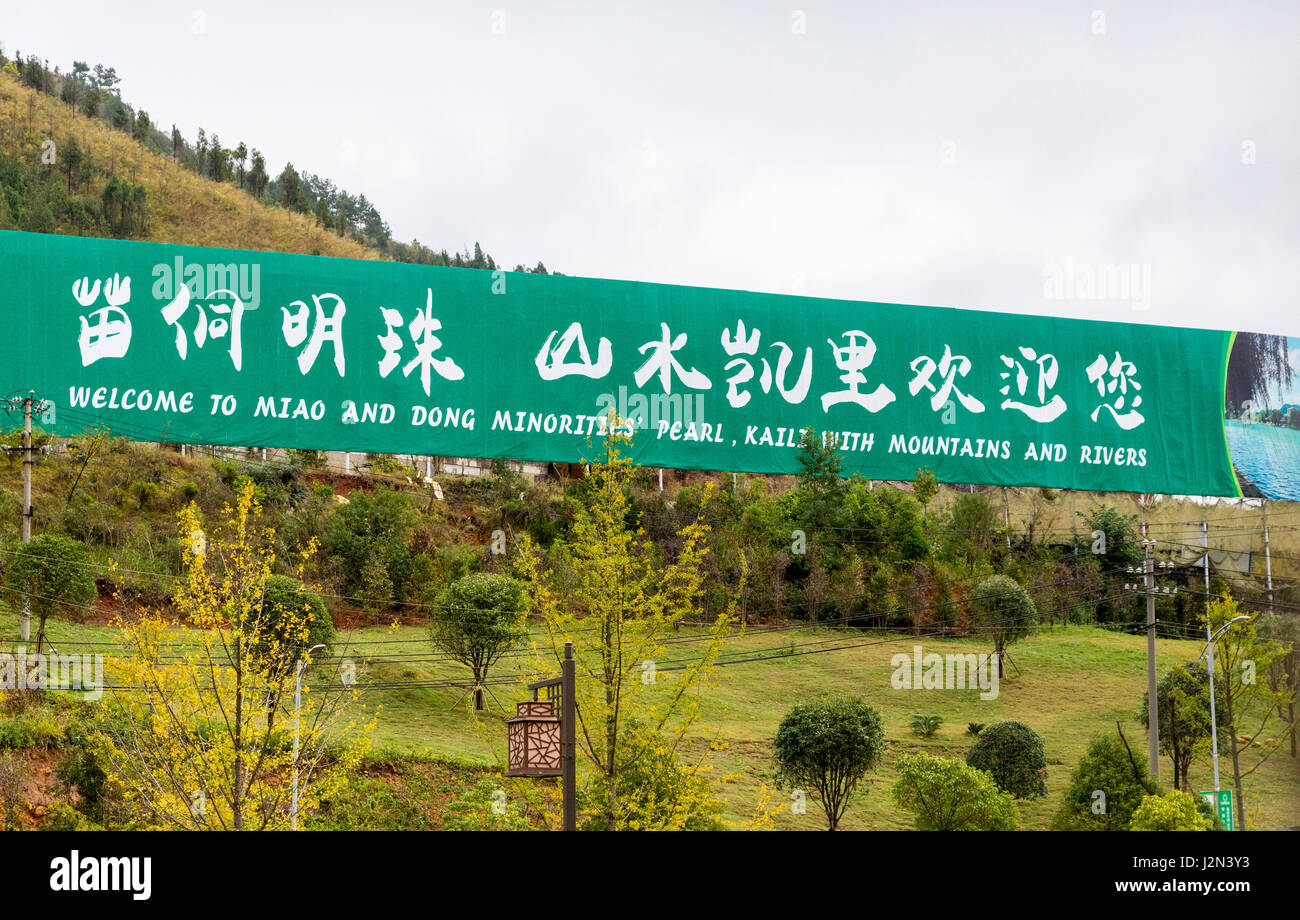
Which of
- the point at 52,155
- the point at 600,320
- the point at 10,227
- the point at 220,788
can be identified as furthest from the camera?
the point at 52,155

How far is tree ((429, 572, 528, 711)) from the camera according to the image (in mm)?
21672

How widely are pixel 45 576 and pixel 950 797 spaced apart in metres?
14.3

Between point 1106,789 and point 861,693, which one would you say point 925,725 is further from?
point 1106,789

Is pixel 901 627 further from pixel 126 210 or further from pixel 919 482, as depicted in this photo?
pixel 126 210

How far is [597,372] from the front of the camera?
25.3 meters

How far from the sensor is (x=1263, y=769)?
75.9 ft

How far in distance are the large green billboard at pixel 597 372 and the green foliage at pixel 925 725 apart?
5524 mm

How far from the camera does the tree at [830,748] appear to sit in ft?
63.3

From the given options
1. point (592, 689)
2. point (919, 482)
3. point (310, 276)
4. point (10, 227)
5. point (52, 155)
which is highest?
point (52, 155)

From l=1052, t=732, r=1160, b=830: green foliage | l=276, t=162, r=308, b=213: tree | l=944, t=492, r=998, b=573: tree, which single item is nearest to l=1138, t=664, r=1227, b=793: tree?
l=1052, t=732, r=1160, b=830: green foliage

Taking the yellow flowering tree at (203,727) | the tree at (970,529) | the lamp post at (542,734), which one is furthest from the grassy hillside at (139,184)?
the lamp post at (542,734)

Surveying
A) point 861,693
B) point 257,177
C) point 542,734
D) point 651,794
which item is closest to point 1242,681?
point 861,693
